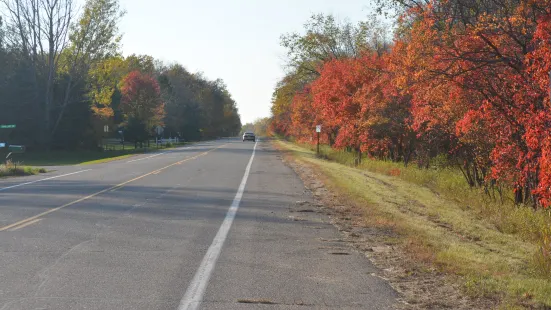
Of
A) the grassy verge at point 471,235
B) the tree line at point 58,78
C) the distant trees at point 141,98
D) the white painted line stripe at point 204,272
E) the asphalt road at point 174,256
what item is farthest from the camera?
the distant trees at point 141,98

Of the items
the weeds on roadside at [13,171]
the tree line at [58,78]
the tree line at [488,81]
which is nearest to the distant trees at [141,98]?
A: the tree line at [58,78]

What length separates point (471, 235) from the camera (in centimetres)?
1304

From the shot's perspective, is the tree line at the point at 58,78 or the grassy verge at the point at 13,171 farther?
the tree line at the point at 58,78

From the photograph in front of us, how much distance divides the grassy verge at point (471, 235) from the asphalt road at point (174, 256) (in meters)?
1.21

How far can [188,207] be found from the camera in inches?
640

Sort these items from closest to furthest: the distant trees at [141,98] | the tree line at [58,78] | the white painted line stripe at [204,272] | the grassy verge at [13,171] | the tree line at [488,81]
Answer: the white painted line stripe at [204,272] → the tree line at [488,81] → the grassy verge at [13,171] → the tree line at [58,78] → the distant trees at [141,98]

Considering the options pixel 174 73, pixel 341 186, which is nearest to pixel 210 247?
pixel 341 186

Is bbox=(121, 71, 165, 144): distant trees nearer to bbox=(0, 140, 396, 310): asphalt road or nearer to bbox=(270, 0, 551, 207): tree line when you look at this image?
bbox=(270, 0, 551, 207): tree line

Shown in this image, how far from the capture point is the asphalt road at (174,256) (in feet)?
24.6

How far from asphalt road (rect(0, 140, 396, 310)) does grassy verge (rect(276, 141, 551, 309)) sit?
1.21 m

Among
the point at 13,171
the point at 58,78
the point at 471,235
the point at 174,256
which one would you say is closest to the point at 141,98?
the point at 58,78

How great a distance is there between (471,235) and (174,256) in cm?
629

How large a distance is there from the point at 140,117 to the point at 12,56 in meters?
19.0

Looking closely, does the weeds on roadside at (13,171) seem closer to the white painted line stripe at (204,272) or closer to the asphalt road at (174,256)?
the asphalt road at (174,256)
